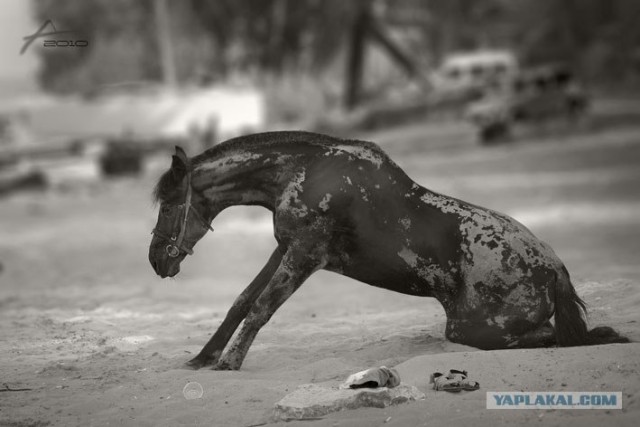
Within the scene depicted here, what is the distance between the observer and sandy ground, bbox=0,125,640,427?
16.8ft

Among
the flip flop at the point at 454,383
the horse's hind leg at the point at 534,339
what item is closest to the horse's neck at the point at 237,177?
the flip flop at the point at 454,383

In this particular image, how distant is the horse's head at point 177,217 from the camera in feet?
19.6

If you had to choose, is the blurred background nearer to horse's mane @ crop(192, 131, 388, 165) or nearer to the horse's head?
the horse's head

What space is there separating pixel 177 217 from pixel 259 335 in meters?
1.55

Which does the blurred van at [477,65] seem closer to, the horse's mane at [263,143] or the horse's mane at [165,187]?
the horse's mane at [263,143]

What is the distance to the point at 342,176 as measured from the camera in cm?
591

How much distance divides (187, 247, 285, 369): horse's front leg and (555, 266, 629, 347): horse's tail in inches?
71.1

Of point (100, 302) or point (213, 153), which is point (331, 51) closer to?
point (100, 302)

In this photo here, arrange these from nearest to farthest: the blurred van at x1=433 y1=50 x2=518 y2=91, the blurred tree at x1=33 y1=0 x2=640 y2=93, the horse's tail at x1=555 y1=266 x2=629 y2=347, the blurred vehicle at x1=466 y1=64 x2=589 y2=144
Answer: the horse's tail at x1=555 y1=266 x2=629 y2=347 < the blurred vehicle at x1=466 y1=64 x2=589 y2=144 < the blurred tree at x1=33 y1=0 x2=640 y2=93 < the blurred van at x1=433 y1=50 x2=518 y2=91

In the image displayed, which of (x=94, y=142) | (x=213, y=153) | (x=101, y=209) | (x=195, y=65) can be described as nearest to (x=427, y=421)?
(x=213, y=153)

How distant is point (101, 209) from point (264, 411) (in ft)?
49.0

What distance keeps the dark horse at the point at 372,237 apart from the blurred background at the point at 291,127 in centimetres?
59

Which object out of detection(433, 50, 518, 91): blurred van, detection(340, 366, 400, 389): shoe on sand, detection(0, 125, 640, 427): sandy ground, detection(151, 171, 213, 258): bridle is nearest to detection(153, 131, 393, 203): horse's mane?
detection(151, 171, 213, 258): bridle

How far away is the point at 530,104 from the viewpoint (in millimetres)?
26406
